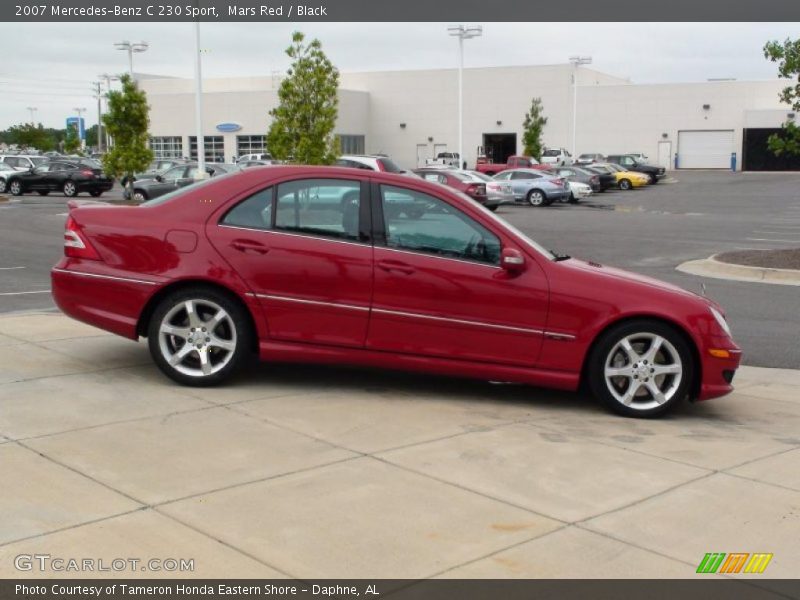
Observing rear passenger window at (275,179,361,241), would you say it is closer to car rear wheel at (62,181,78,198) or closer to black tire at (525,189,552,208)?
black tire at (525,189,552,208)

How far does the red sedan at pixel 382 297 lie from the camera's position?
6734mm

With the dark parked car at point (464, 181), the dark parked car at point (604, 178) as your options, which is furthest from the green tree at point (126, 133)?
the dark parked car at point (604, 178)

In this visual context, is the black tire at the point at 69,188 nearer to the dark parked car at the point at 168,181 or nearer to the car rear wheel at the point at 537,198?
the dark parked car at the point at 168,181

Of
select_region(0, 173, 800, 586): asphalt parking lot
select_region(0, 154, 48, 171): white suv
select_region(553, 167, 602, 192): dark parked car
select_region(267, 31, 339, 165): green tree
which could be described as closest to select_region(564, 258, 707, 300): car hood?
select_region(0, 173, 800, 586): asphalt parking lot

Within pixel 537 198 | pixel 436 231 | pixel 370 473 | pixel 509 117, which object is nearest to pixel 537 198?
pixel 537 198

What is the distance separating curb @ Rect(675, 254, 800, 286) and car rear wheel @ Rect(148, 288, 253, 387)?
10.6m

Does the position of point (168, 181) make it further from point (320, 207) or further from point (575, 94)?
point (575, 94)

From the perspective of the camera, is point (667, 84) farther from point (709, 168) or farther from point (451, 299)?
point (451, 299)

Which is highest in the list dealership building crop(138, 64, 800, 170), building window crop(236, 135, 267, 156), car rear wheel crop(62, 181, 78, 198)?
dealership building crop(138, 64, 800, 170)

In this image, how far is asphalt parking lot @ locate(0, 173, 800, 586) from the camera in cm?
428

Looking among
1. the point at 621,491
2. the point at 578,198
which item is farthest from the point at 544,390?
the point at 578,198

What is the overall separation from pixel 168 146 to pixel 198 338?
7640 cm

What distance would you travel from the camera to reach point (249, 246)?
6.87 m

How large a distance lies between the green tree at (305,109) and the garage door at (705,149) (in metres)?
54.4
